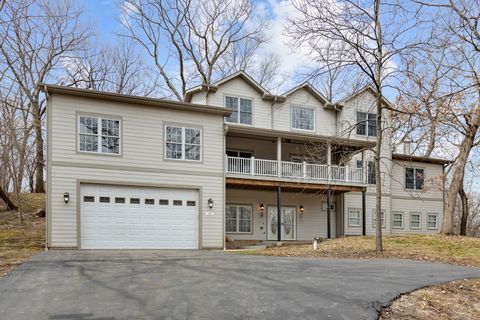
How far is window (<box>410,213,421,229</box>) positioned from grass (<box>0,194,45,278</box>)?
20380 mm

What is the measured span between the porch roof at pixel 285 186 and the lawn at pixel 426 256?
329cm

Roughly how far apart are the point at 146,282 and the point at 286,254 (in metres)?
7.37

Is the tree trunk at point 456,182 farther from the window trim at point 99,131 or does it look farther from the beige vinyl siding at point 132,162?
the window trim at point 99,131

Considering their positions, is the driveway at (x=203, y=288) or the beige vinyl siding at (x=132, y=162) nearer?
the driveway at (x=203, y=288)

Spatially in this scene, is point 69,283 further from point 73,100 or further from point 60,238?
point 73,100

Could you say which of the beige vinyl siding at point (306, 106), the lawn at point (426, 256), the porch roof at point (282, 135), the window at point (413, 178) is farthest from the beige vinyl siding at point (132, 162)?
the window at point (413, 178)

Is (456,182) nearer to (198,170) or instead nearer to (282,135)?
(282,135)

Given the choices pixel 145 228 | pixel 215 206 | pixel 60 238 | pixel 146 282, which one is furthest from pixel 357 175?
pixel 146 282

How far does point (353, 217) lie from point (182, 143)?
37.5ft

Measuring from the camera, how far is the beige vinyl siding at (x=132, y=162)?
14898 millimetres

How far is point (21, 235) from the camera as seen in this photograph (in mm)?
16500

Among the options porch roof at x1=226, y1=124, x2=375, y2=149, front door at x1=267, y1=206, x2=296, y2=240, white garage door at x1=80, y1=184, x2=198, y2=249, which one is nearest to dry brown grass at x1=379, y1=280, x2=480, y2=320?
white garage door at x1=80, y1=184, x2=198, y2=249

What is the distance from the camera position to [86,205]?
15.4 meters

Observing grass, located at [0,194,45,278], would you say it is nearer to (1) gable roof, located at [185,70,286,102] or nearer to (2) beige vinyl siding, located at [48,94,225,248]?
(2) beige vinyl siding, located at [48,94,225,248]
